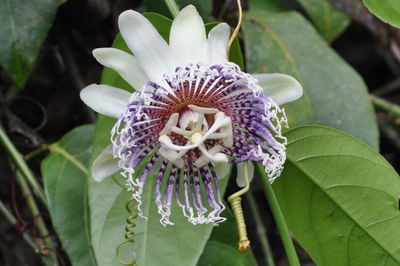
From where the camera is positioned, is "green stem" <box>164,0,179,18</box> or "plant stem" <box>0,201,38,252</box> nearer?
"green stem" <box>164,0,179,18</box>

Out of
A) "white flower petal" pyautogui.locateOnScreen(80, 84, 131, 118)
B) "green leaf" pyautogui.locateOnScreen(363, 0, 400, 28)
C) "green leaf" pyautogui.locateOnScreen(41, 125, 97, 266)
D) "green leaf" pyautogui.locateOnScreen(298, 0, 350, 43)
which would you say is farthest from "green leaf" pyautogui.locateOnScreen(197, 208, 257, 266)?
"green leaf" pyautogui.locateOnScreen(298, 0, 350, 43)

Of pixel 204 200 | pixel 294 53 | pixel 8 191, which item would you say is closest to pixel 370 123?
pixel 294 53

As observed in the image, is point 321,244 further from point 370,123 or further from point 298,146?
point 370,123

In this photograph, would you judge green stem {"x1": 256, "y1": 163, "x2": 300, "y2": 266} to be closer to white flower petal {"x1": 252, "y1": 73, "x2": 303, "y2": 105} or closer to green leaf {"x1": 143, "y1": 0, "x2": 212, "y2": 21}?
white flower petal {"x1": 252, "y1": 73, "x2": 303, "y2": 105}

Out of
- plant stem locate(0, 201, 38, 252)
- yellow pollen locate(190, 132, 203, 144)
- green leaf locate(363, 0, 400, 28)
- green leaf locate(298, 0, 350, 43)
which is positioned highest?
green leaf locate(363, 0, 400, 28)

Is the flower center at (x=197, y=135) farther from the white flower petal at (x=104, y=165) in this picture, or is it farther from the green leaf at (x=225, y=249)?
the green leaf at (x=225, y=249)

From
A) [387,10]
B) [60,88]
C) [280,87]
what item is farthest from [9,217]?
[387,10]
